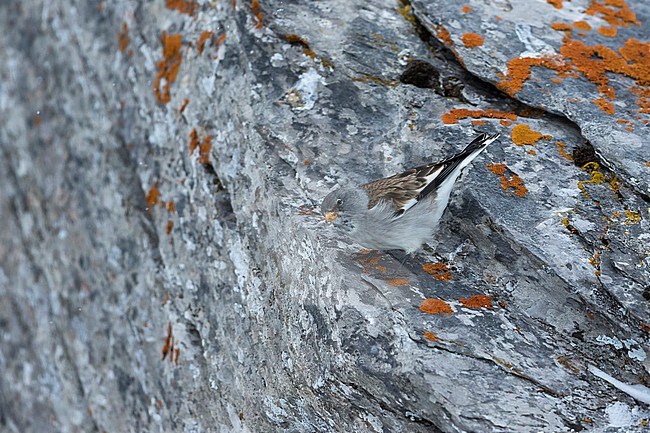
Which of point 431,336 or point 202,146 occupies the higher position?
point 202,146

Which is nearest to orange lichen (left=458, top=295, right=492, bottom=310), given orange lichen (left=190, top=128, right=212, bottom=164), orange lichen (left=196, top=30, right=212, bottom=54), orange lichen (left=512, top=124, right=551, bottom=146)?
orange lichen (left=512, top=124, right=551, bottom=146)

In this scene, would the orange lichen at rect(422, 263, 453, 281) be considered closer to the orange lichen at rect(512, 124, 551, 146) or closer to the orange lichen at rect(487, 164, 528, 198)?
the orange lichen at rect(487, 164, 528, 198)

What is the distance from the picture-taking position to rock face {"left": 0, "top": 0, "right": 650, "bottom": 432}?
12.8ft

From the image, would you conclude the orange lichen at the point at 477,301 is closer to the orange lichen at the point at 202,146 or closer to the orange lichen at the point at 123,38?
the orange lichen at the point at 202,146

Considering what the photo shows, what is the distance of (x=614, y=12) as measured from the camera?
212 inches

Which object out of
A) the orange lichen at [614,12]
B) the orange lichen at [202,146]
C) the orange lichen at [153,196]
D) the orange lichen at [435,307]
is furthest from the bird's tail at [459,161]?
the orange lichen at [153,196]

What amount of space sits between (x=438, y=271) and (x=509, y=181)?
75cm

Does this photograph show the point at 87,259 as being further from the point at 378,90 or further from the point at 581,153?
the point at 581,153

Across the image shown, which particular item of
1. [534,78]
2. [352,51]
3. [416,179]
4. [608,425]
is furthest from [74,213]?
[608,425]

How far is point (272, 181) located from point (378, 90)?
Result: 3.52ft

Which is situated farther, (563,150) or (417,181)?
(563,150)

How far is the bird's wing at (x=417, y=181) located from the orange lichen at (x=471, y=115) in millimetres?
482

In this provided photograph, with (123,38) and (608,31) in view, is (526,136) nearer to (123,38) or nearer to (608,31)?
(608,31)

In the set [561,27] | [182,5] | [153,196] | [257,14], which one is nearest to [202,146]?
[153,196]
